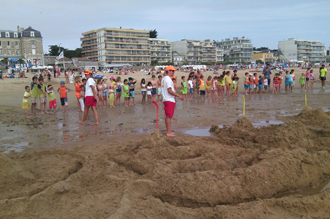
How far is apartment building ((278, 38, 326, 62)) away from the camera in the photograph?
437 ft

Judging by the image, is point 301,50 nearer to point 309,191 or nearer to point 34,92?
point 34,92

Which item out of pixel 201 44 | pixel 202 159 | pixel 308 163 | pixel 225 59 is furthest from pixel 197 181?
pixel 225 59

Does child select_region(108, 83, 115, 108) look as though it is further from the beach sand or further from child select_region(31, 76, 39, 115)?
the beach sand

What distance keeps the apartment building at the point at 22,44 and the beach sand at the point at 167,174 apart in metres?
75.8

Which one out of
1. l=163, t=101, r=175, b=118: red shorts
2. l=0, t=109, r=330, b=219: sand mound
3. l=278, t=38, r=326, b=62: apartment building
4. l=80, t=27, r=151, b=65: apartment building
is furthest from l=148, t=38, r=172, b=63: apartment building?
l=0, t=109, r=330, b=219: sand mound

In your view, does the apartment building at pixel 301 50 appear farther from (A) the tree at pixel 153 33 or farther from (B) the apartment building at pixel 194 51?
(A) the tree at pixel 153 33

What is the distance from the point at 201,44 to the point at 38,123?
333ft

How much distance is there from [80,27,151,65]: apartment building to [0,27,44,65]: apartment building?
15.8m

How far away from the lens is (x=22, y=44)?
73812 millimetres

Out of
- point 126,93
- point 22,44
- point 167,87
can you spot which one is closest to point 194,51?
point 22,44

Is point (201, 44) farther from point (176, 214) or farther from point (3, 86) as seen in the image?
point (176, 214)

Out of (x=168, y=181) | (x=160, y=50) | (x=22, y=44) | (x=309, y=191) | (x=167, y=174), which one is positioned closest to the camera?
(x=168, y=181)

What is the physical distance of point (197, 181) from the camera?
3.80 meters

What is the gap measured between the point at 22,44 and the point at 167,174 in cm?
8429
